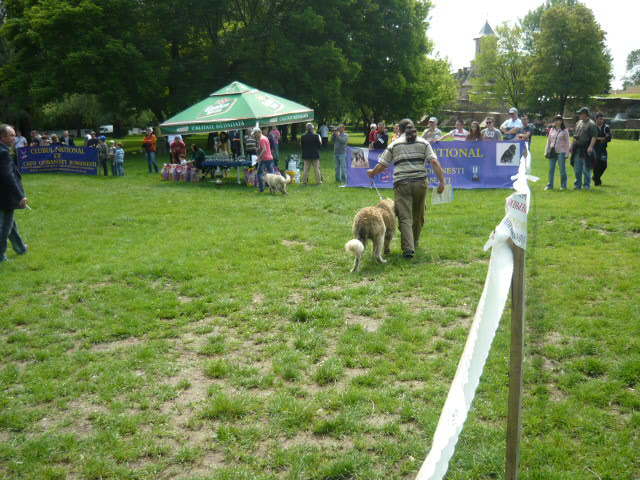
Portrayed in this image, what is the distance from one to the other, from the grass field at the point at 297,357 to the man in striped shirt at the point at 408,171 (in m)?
0.58

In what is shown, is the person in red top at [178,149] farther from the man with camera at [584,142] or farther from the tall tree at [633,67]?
the tall tree at [633,67]

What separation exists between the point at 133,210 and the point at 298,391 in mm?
10638

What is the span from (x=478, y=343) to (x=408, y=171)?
5741 mm

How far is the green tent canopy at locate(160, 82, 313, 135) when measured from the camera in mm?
18203

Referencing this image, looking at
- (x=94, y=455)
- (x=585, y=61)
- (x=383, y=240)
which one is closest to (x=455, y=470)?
(x=94, y=455)

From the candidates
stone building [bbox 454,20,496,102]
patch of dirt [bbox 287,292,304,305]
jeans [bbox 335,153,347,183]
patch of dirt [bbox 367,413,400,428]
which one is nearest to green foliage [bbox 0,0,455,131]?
jeans [bbox 335,153,347,183]

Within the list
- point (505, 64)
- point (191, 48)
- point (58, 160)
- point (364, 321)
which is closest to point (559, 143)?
point (364, 321)

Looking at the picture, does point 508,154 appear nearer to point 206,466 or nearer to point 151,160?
point 206,466

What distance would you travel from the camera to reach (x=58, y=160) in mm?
23641

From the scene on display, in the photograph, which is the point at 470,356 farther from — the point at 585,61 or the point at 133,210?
the point at 585,61

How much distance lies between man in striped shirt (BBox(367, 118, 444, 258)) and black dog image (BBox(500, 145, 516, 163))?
8.05 m

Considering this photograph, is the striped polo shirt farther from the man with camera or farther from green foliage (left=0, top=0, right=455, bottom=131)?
green foliage (left=0, top=0, right=455, bottom=131)

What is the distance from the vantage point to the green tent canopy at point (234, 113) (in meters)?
18.2

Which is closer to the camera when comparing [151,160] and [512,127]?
[512,127]
